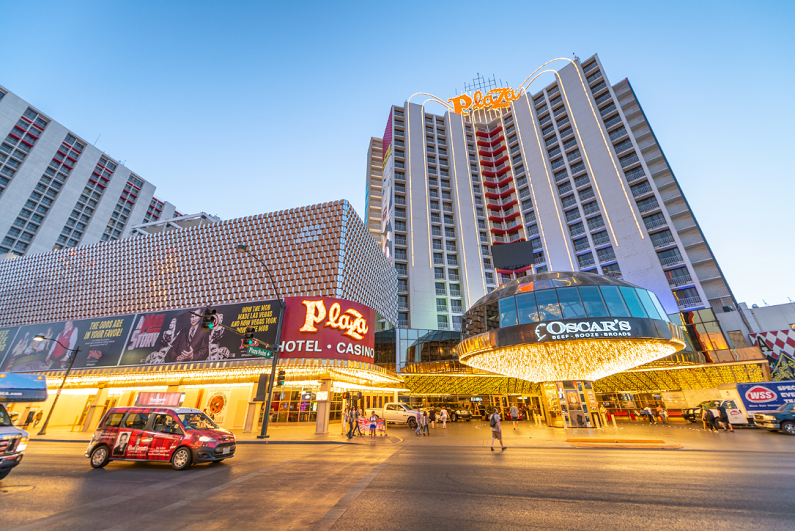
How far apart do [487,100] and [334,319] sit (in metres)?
65.5

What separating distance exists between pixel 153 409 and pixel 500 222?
59791 millimetres

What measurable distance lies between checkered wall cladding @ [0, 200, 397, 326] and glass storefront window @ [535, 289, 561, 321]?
16.4 meters

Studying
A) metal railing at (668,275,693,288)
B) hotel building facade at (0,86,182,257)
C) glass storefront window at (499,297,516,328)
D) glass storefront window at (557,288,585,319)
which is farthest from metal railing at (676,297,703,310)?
hotel building facade at (0,86,182,257)

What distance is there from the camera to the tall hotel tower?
44.8 metres

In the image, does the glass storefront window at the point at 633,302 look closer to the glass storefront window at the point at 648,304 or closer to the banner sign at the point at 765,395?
the glass storefront window at the point at 648,304

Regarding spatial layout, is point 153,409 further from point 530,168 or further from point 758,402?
point 530,168

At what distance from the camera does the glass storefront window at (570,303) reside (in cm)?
1673

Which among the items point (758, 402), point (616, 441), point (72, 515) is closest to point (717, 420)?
point (758, 402)

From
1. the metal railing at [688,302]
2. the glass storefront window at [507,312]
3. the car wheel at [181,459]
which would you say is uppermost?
the metal railing at [688,302]

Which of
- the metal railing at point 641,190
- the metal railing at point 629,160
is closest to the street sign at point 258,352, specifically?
the metal railing at point 641,190

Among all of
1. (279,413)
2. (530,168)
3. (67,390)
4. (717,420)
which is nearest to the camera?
(717,420)

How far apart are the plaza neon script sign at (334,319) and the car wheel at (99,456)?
1524 centimetres

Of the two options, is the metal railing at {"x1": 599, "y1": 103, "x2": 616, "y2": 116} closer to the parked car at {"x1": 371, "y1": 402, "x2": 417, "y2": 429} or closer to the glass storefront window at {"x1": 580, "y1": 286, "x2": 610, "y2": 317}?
the glass storefront window at {"x1": 580, "y1": 286, "x2": 610, "y2": 317}

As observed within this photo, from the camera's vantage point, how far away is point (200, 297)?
30.6m
